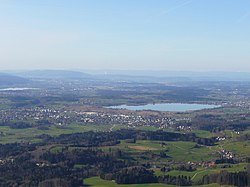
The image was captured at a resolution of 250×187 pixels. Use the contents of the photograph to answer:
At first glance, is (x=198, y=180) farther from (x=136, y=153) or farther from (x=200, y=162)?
(x=136, y=153)

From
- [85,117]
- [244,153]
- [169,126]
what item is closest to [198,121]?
[169,126]

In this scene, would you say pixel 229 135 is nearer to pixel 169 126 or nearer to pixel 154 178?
pixel 169 126

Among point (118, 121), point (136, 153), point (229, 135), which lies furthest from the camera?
point (118, 121)

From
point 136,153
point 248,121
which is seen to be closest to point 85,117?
point 248,121

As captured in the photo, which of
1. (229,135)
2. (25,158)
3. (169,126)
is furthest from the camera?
(169,126)

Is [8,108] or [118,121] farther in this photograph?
[8,108]

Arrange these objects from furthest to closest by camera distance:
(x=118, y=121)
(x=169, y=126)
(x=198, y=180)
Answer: (x=118, y=121) < (x=169, y=126) < (x=198, y=180)

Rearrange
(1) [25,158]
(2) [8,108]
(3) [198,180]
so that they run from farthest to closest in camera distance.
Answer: (2) [8,108] → (1) [25,158] → (3) [198,180]

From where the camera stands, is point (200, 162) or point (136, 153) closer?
point (200, 162)

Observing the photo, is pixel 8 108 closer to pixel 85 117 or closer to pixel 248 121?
pixel 85 117
